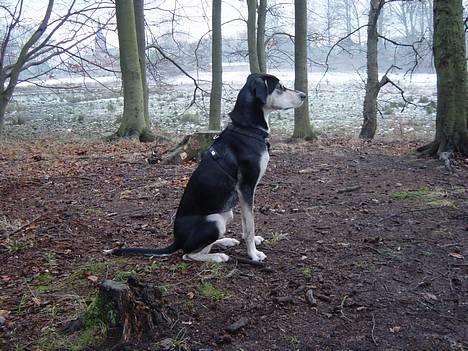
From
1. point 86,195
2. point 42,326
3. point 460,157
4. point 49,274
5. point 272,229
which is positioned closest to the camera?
point 42,326

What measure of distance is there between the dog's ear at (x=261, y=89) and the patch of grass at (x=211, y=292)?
1808 millimetres

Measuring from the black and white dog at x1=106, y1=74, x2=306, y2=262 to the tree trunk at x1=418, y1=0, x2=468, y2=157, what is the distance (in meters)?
4.81

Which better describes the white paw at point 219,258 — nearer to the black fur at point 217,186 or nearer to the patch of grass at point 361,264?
the black fur at point 217,186

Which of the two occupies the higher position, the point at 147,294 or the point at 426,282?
the point at 147,294

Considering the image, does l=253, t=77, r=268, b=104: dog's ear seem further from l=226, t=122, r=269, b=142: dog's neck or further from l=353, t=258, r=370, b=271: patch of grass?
l=353, t=258, r=370, b=271: patch of grass

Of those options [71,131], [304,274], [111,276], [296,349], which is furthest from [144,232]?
[71,131]

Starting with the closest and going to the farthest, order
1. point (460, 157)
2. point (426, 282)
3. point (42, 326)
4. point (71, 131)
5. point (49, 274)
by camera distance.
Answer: point (42, 326) < point (426, 282) < point (49, 274) < point (460, 157) < point (71, 131)

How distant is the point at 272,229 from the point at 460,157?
4.46 metres

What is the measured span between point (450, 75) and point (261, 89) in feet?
16.3

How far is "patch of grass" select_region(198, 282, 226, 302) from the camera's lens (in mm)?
3799

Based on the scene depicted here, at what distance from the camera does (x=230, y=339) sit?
10.7ft

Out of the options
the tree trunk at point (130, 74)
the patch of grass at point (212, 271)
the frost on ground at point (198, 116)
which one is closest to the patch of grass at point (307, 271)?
the patch of grass at point (212, 271)

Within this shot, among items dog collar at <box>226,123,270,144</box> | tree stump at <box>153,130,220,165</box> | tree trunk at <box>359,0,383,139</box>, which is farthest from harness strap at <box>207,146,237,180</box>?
tree trunk at <box>359,0,383,139</box>

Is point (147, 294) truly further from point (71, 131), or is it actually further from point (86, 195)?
point (71, 131)
